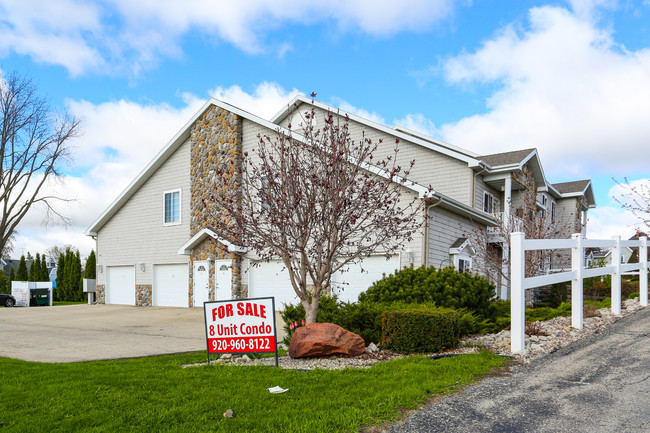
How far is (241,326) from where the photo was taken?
26.9 ft

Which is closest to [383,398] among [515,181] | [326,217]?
[326,217]

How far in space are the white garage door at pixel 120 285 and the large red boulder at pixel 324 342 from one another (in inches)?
749

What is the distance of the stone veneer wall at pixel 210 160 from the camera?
21.6 meters

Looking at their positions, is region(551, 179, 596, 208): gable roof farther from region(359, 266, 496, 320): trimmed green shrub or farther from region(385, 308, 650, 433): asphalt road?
region(385, 308, 650, 433): asphalt road

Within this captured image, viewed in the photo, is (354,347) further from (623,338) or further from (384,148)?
(384,148)

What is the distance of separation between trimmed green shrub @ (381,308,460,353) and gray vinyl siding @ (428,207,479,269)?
26.7 feet

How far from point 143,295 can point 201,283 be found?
408 cm

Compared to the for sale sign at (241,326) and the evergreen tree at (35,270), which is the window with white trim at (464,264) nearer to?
the for sale sign at (241,326)

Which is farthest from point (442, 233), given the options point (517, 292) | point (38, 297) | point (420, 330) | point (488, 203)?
point (38, 297)

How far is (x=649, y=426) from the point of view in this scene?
4.59 metres

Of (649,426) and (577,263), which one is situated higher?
(577,263)

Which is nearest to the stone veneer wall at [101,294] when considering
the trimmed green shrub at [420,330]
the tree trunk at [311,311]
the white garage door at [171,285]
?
the white garage door at [171,285]

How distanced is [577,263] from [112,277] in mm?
22818

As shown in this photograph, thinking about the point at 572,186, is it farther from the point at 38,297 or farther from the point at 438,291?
the point at 38,297
